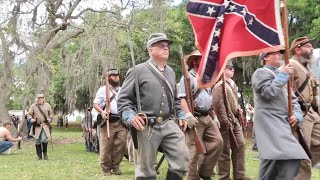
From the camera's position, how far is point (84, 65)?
27.5 metres

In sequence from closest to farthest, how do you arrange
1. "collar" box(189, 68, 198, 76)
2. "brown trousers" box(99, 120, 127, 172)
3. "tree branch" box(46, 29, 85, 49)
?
1. "collar" box(189, 68, 198, 76)
2. "brown trousers" box(99, 120, 127, 172)
3. "tree branch" box(46, 29, 85, 49)

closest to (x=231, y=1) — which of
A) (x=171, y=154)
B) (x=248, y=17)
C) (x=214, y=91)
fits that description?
(x=248, y=17)

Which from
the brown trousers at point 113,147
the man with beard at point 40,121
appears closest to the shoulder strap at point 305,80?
the brown trousers at point 113,147

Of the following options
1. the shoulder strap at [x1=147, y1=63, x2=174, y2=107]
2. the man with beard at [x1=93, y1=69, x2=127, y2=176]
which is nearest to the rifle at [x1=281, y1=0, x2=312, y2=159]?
the shoulder strap at [x1=147, y1=63, x2=174, y2=107]

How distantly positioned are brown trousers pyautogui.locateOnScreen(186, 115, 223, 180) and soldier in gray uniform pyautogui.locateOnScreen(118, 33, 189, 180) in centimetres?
140

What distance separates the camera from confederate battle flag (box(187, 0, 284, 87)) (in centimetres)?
582

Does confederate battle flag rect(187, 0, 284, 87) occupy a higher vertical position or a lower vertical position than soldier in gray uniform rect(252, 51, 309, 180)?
higher

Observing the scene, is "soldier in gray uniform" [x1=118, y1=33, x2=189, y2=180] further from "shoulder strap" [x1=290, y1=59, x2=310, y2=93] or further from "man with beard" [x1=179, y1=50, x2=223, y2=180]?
"shoulder strap" [x1=290, y1=59, x2=310, y2=93]

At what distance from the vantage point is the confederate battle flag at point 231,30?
5824 mm

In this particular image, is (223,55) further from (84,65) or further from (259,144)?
(84,65)

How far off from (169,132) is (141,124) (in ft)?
1.50

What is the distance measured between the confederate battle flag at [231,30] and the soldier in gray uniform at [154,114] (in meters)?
0.67

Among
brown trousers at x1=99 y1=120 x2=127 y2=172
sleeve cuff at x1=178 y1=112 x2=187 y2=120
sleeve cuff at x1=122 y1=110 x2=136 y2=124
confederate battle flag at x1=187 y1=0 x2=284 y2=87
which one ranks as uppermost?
confederate battle flag at x1=187 y1=0 x2=284 y2=87

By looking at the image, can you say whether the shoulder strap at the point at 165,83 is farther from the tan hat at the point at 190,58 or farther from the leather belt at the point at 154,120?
the tan hat at the point at 190,58
